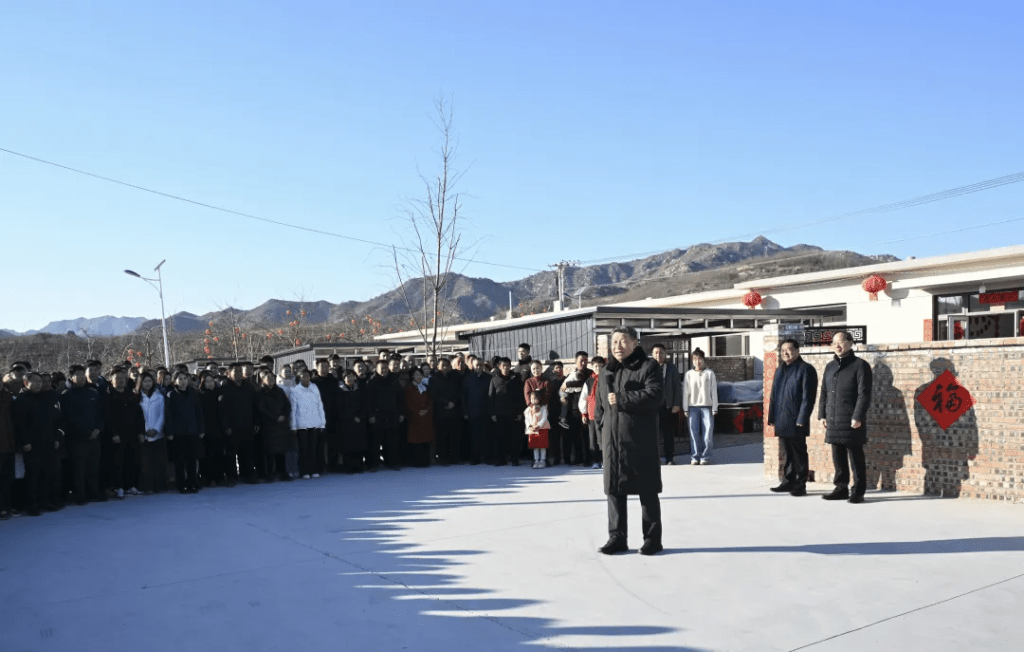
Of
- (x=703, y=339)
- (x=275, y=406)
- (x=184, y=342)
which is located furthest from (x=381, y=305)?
(x=275, y=406)

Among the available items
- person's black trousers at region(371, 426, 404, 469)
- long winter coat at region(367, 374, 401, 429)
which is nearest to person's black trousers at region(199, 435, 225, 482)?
long winter coat at region(367, 374, 401, 429)

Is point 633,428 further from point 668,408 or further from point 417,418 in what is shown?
point 417,418

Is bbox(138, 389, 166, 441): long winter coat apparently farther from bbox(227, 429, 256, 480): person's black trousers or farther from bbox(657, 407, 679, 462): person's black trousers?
bbox(657, 407, 679, 462): person's black trousers

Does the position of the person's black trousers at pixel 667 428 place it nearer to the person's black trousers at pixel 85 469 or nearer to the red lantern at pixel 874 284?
the person's black trousers at pixel 85 469

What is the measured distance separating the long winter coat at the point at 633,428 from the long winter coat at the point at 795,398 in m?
3.31

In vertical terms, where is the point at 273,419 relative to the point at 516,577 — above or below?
Result: above

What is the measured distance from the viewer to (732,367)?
21.4 m

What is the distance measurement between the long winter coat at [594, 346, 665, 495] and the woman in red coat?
22.8 ft

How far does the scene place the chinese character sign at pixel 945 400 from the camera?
892 cm

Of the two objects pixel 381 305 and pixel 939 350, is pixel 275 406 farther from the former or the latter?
pixel 381 305

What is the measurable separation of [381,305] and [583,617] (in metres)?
138

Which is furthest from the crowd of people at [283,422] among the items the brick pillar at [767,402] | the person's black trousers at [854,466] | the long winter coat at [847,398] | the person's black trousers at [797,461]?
the person's black trousers at [854,466]

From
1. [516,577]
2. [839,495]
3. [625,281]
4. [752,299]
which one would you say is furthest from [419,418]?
[625,281]

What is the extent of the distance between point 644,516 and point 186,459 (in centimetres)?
748
